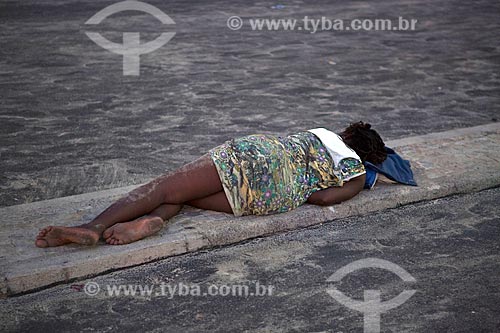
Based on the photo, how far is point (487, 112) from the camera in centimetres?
777

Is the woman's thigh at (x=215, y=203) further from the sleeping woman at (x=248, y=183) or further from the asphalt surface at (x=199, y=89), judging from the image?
the asphalt surface at (x=199, y=89)

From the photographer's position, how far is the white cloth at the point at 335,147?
17.1ft

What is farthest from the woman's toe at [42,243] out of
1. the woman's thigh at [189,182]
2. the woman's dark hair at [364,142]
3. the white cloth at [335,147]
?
the woman's dark hair at [364,142]

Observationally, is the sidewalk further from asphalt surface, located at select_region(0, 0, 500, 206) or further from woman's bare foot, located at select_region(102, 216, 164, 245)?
asphalt surface, located at select_region(0, 0, 500, 206)

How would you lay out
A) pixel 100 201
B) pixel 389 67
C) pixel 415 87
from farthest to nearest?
1. pixel 389 67
2. pixel 415 87
3. pixel 100 201

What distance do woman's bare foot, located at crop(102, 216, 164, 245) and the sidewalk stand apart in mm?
Answer: 40

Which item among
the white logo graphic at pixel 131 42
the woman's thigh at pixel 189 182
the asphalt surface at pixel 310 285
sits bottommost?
the asphalt surface at pixel 310 285

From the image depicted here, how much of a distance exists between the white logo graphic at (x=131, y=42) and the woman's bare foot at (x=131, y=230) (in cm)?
467

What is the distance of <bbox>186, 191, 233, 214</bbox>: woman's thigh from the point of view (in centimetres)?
509

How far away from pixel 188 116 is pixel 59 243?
310cm

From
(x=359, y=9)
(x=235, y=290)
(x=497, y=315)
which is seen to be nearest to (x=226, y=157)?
(x=235, y=290)

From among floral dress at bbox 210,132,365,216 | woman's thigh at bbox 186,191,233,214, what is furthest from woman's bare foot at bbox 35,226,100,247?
floral dress at bbox 210,132,365,216

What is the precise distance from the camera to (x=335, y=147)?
17.3ft

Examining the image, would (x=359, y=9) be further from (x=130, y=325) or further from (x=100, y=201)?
(x=130, y=325)
